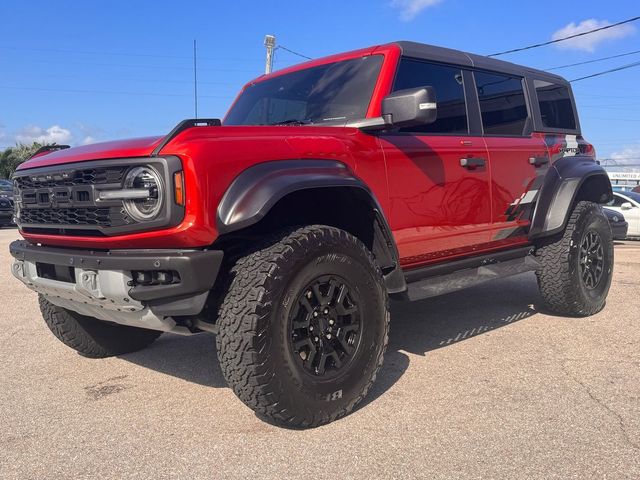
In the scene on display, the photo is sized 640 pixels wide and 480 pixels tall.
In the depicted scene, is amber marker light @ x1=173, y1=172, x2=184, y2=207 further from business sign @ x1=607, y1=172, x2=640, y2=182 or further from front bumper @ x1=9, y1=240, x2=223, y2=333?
business sign @ x1=607, y1=172, x2=640, y2=182

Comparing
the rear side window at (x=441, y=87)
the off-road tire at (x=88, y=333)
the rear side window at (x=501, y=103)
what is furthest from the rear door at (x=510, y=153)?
the off-road tire at (x=88, y=333)

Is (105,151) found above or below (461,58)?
below

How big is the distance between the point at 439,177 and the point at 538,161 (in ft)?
4.64

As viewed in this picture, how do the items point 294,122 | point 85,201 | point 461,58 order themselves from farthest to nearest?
point 461,58 → point 294,122 → point 85,201

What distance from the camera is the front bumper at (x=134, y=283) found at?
2.58m

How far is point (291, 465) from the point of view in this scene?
8.25 feet

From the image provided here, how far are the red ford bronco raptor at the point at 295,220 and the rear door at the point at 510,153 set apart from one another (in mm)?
19

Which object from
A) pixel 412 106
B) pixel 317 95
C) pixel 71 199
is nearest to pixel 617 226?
pixel 317 95

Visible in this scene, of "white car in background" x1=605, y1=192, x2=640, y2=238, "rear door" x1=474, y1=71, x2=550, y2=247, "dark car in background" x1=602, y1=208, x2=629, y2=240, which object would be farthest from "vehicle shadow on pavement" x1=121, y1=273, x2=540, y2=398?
"white car in background" x1=605, y1=192, x2=640, y2=238

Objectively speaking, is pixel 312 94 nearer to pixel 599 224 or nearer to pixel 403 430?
pixel 403 430

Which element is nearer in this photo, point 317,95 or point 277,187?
point 277,187

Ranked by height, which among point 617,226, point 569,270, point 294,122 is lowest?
point 617,226

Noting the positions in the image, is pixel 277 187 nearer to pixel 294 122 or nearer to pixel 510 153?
pixel 294 122

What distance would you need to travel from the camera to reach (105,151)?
9.32ft
